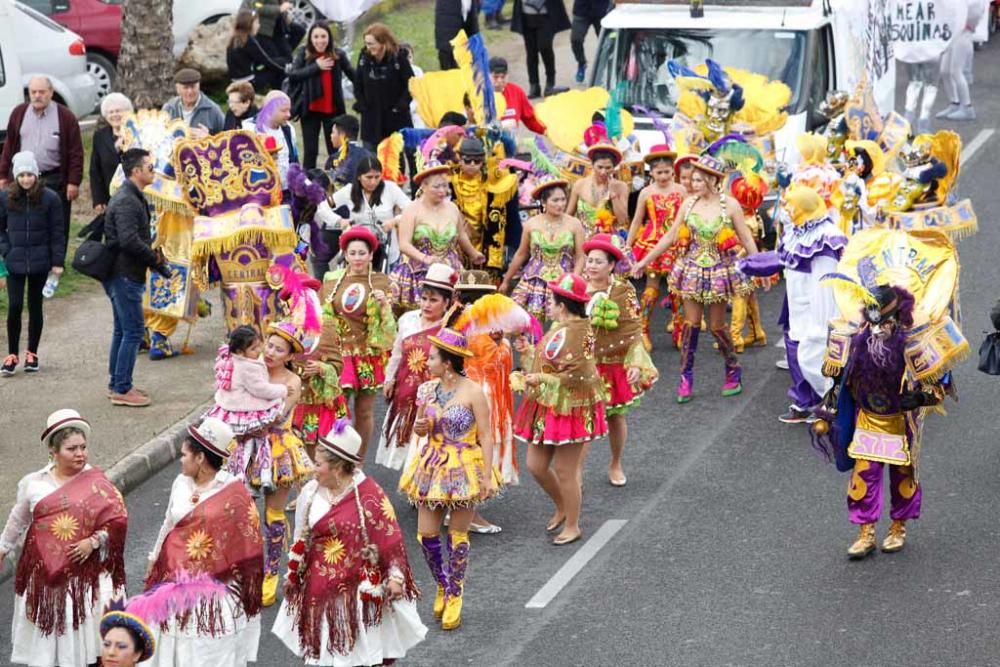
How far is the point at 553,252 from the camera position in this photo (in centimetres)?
1377

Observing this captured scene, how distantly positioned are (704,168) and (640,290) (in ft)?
12.4

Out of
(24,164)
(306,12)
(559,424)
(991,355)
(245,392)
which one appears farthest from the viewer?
(306,12)

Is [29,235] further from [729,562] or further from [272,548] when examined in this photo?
[729,562]

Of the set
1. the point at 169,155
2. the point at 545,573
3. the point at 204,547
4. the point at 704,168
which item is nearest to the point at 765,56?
the point at 704,168

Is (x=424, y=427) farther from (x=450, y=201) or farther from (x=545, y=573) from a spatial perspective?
(x=450, y=201)

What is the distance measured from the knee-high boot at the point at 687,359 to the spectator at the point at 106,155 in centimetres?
506

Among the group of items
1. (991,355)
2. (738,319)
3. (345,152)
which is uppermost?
(345,152)

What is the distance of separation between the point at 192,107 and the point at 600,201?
4092 millimetres

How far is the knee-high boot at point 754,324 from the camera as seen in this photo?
15.2 meters

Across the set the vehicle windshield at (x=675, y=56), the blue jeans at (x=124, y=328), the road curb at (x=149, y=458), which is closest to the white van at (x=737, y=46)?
the vehicle windshield at (x=675, y=56)

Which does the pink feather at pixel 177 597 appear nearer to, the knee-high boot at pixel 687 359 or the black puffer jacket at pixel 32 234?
the knee-high boot at pixel 687 359

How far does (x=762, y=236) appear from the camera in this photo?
627 inches

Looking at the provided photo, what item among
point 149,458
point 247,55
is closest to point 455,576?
point 149,458

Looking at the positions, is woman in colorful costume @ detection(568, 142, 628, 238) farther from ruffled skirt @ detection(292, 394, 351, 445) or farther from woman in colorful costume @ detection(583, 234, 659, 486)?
ruffled skirt @ detection(292, 394, 351, 445)
